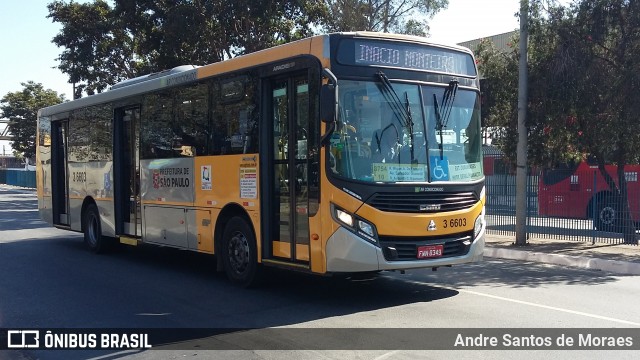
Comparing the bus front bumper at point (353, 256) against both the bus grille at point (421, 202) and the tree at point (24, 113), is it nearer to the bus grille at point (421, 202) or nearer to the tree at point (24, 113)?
the bus grille at point (421, 202)

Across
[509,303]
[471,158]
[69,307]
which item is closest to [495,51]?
[471,158]

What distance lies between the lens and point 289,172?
873 cm

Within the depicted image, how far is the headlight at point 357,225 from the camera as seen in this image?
784 centimetres

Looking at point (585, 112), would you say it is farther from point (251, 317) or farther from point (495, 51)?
point (251, 317)

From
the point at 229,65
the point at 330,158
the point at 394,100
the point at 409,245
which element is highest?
the point at 229,65

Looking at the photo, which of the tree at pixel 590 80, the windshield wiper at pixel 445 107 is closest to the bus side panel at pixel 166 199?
the windshield wiper at pixel 445 107

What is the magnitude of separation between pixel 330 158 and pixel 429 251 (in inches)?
71.9

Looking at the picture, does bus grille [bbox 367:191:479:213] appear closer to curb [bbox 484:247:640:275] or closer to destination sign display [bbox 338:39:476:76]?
destination sign display [bbox 338:39:476:76]

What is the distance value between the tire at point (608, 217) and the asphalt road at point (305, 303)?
12.1 ft

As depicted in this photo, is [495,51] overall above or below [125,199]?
above

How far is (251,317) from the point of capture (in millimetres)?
7914

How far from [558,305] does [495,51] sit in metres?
10.4

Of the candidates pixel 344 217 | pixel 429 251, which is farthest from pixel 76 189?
pixel 429 251

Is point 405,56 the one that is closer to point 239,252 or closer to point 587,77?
point 239,252
